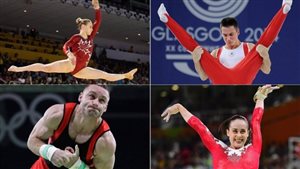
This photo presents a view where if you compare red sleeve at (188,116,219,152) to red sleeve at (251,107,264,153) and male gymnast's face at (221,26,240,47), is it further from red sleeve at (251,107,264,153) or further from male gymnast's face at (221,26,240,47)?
male gymnast's face at (221,26,240,47)

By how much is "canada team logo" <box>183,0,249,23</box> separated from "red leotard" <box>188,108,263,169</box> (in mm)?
1071

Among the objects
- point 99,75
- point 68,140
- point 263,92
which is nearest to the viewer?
point 68,140

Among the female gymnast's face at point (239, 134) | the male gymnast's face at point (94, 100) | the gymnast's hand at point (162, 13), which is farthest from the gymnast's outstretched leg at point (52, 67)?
the female gymnast's face at point (239, 134)

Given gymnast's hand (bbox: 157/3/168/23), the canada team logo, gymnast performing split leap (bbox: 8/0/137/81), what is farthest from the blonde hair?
the canada team logo

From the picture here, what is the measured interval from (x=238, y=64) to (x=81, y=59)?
1.33m

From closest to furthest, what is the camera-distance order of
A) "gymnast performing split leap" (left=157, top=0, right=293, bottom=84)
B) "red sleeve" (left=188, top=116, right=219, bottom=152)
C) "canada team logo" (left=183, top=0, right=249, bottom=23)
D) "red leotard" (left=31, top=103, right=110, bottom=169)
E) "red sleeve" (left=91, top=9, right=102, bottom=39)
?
"red leotard" (left=31, top=103, right=110, bottom=169), "red sleeve" (left=188, top=116, right=219, bottom=152), "gymnast performing split leap" (left=157, top=0, right=293, bottom=84), "red sleeve" (left=91, top=9, right=102, bottom=39), "canada team logo" (left=183, top=0, right=249, bottom=23)

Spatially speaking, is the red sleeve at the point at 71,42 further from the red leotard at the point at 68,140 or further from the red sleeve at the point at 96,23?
the red leotard at the point at 68,140

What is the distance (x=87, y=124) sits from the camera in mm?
3463

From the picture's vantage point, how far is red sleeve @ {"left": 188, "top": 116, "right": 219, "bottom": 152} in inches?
144

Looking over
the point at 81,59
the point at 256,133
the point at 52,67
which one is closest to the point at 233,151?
the point at 256,133

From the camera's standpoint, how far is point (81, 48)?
13.4 ft

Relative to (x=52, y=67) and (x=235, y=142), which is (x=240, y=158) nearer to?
(x=235, y=142)

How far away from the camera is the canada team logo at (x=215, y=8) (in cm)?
431

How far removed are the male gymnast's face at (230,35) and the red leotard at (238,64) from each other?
171 mm
